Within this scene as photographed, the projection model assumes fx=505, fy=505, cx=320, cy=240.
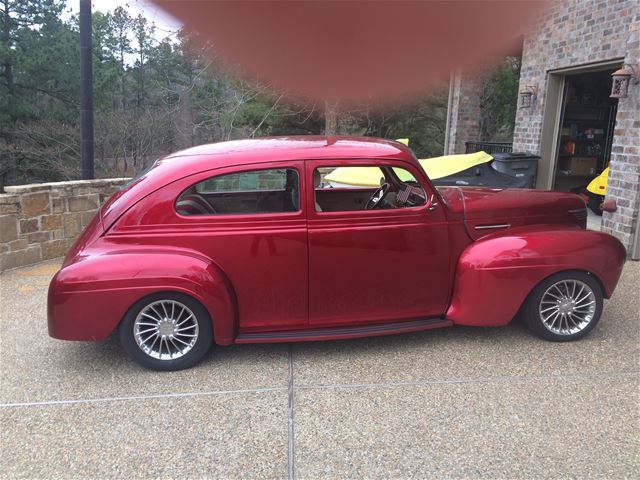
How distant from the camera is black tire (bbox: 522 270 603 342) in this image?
3766 millimetres

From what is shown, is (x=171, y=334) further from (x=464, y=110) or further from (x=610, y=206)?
(x=464, y=110)

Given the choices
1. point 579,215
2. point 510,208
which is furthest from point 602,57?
point 510,208

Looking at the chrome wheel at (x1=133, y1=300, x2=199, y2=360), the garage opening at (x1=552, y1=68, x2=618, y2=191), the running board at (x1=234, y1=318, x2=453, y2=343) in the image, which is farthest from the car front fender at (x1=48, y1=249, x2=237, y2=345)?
the garage opening at (x1=552, y1=68, x2=618, y2=191)

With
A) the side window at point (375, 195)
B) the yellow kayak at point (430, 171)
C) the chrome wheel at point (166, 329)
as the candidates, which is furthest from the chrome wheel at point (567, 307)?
the yellow kayak at point (430, 171)

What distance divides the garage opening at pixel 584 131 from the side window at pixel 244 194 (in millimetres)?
6435

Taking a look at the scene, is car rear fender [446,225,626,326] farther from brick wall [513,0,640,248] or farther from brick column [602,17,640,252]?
brick wall [513,0,640,248]

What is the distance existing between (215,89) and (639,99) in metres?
15.3

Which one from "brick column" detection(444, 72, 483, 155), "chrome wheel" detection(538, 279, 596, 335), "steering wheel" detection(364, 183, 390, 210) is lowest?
"chrome wheel" detection(538, 279, 596, 335)

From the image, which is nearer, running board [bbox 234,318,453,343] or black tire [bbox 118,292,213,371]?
black tire [bbox 118,292,213,371]

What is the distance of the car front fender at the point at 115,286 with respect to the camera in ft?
10.6

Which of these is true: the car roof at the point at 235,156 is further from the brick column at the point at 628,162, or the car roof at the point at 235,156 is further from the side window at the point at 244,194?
the brick column at the point at 628,162

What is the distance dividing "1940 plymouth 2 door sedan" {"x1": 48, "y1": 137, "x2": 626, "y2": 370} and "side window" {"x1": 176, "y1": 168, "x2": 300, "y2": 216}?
4 cm

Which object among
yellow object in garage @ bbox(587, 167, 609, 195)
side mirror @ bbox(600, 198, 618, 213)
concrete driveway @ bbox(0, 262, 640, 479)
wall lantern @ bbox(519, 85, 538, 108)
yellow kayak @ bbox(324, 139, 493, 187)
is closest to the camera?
concrete driveway @ bbox(0, 262, 640, 479)

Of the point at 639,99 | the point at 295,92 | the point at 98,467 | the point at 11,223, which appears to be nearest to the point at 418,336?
the point at 98,467
